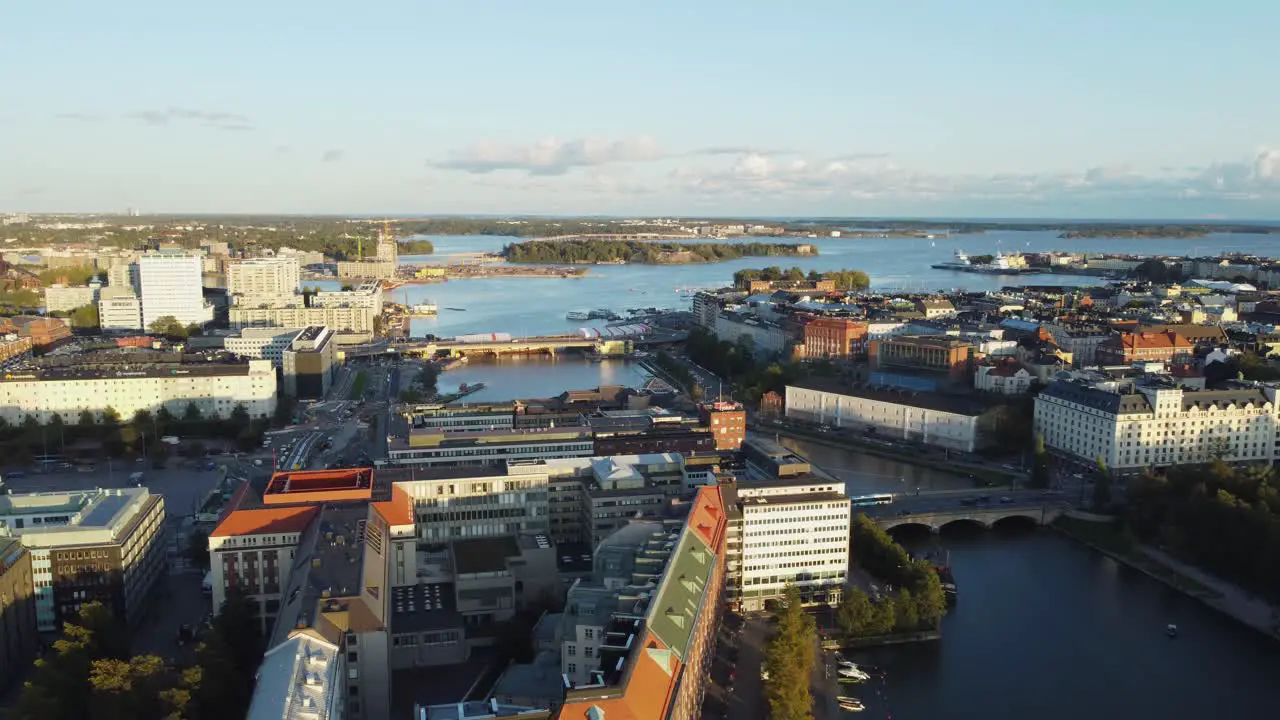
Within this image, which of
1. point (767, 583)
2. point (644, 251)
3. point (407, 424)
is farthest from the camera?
point (644, 251)

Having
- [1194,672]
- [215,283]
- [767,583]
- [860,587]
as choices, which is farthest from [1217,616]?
[215,283]

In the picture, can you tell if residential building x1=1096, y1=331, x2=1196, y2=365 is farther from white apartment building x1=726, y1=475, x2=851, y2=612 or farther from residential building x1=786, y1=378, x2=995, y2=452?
white apartment building x1=726, y1=475, x2=851, y2=612

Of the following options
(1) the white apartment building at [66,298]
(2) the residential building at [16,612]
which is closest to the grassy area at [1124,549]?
(2) the residential building at [16,612]

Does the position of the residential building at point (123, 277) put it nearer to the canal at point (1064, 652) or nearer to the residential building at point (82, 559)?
the residential building at point (82, 559)

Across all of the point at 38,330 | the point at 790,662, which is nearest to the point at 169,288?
the point at 38,330

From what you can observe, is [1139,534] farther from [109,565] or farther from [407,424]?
[109,565]

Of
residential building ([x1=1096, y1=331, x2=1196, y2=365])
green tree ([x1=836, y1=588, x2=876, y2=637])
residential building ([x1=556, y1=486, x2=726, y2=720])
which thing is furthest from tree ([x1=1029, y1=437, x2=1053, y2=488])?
Result: residential building ([x1=1096, y1=331, x2=1196, y2=365])

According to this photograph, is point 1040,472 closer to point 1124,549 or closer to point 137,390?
point 1124,549
